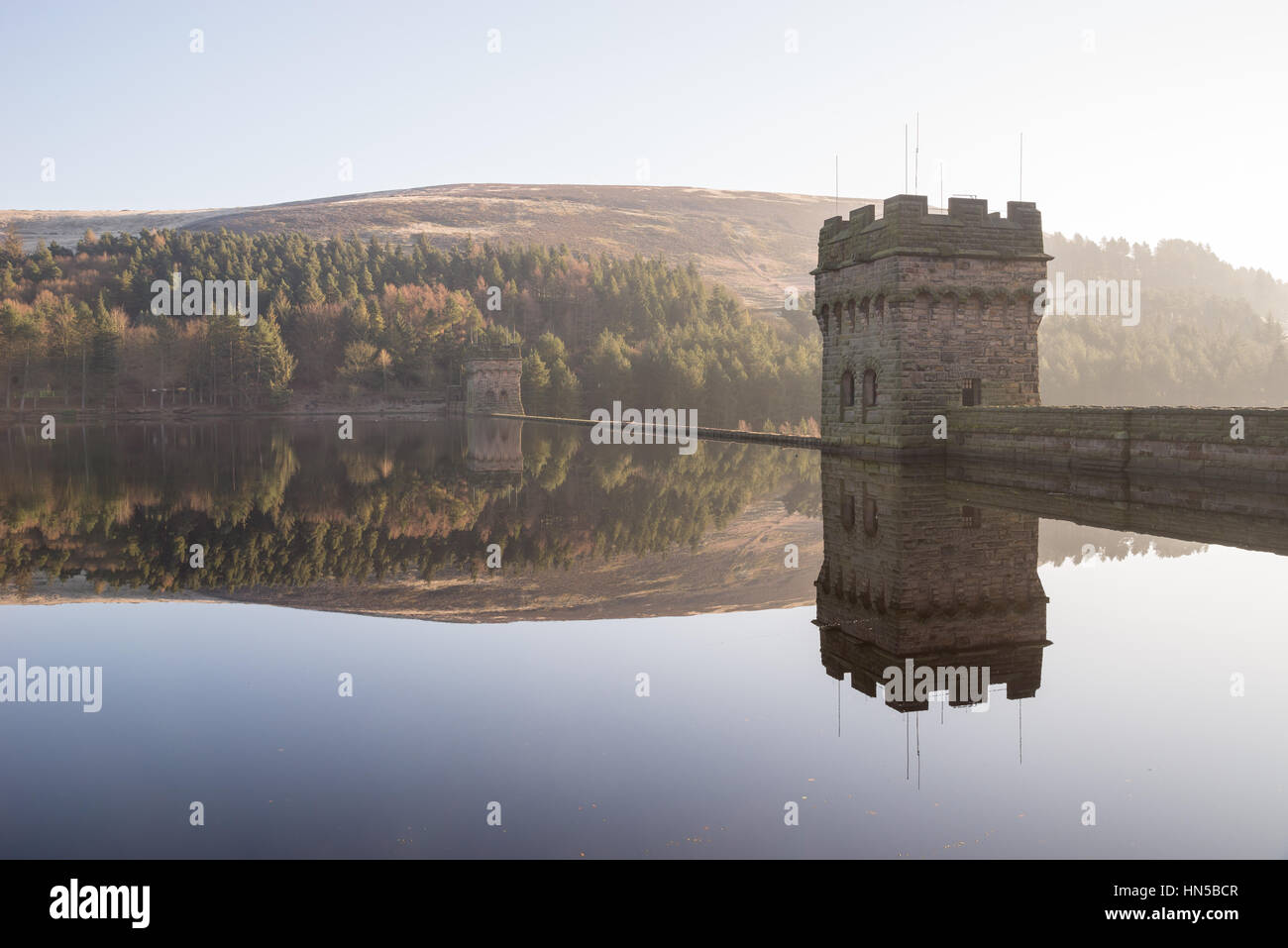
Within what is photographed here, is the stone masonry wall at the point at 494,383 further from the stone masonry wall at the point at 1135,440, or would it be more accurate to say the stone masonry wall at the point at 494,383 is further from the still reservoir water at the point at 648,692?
the still reservoir water at the point at 648,692

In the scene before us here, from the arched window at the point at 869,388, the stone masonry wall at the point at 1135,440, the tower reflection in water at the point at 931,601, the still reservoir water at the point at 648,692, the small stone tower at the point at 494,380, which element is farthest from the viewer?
the small stone tower at the point at 494,380

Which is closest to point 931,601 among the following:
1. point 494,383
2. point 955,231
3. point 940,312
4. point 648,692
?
point 648,692

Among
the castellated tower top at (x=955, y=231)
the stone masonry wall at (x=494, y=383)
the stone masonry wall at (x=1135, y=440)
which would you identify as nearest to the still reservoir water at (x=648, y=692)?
the stone masonry wall at (x=1135, y=440)

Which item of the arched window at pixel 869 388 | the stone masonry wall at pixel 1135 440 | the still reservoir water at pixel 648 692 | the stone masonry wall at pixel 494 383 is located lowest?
the still reservoir water at pixel 648 692

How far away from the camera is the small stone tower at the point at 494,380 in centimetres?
9388

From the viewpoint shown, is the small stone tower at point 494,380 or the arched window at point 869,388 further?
the small stone tower at point 494,380

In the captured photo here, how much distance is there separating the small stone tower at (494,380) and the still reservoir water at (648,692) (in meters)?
77.8

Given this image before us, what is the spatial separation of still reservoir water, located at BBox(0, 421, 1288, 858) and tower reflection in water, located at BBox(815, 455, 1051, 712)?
0.19ft

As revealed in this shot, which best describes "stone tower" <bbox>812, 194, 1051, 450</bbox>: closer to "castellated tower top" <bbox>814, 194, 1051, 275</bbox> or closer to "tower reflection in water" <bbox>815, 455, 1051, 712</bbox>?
"castellated tower top" <bbox>814, 194, 1051, 275</bbox>

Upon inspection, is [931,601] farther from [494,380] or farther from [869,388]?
[494,380]

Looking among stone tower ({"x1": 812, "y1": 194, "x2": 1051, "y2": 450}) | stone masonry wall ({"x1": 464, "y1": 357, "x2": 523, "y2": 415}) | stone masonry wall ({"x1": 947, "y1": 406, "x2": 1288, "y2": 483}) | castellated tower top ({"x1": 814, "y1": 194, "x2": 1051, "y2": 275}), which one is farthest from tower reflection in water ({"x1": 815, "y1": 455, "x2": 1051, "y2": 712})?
stone masonry wall ({"x1": 464, "y1": 357, "x2": 523, "y2": 415})

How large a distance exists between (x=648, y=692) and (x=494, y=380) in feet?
290

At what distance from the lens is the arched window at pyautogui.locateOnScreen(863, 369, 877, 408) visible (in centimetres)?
3100
